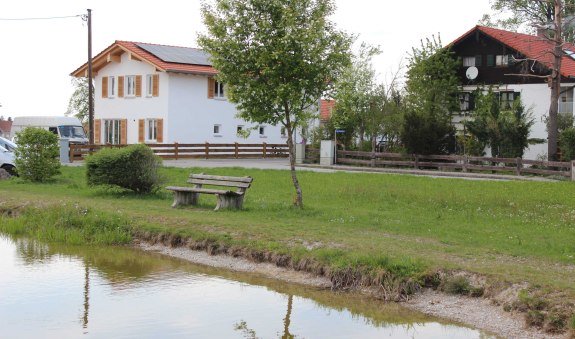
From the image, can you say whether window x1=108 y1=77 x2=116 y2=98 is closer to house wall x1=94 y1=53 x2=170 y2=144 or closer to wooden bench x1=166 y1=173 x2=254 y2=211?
house wall x1=94 y1=53 x2=170 y2=144

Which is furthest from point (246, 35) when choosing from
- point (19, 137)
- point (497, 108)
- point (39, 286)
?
point (497, 108)

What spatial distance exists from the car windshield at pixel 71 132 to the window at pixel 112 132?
3.30m

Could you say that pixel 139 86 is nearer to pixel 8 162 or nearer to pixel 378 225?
pixel 8 162

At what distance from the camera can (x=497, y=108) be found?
38188 millimetres

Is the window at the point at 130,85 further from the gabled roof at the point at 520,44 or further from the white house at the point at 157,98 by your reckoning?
the gabled roof at the point at 520,44

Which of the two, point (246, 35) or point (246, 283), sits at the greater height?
point (246, 35)

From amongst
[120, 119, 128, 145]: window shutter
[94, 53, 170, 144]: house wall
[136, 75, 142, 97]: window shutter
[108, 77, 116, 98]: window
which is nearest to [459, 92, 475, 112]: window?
[94, 53, 170, 144]: house wall

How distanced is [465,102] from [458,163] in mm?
12388

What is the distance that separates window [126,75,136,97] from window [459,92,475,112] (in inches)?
830

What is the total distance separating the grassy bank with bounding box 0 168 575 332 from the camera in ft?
39.2

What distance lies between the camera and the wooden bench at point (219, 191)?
18.4m

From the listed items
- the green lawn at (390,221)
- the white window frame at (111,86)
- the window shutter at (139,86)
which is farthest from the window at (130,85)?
the green lawn at (390,221)

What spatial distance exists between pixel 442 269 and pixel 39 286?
242 inches

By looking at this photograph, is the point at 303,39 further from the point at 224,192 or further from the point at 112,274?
the point at 112,274
